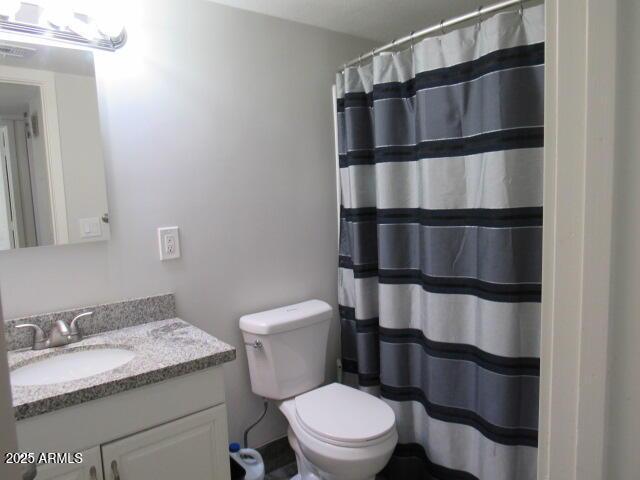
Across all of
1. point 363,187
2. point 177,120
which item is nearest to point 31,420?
point 177,120

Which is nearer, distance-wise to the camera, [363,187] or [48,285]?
[48,285]

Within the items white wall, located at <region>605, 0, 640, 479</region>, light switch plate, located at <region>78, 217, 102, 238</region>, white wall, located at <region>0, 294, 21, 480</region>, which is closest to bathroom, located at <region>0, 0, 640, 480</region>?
light switch plate, located at <region>78, 217, 102, 238</region>

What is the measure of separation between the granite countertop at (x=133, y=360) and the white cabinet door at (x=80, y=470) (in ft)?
0.53

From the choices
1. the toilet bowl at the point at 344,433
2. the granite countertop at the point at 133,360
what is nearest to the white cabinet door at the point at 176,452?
the granite countertop at the point at 133,360

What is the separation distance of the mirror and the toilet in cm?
81

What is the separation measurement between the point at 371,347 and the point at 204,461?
942 mm

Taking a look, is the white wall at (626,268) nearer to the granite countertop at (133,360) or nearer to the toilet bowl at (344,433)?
the granite countertop at (133,360)

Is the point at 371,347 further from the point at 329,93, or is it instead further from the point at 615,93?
the point at 615,93

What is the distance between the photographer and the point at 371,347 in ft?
6.55

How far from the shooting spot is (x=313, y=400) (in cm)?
173

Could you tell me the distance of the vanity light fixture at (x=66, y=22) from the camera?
1.33m

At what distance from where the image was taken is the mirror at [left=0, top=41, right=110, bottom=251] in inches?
54.2

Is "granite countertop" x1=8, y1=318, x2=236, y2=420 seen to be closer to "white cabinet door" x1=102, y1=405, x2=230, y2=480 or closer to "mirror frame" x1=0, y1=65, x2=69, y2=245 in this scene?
"white cabinet door" x1=102, y1=405, x2=230, y2=480

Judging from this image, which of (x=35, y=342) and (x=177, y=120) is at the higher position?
(x=177, y=120)
